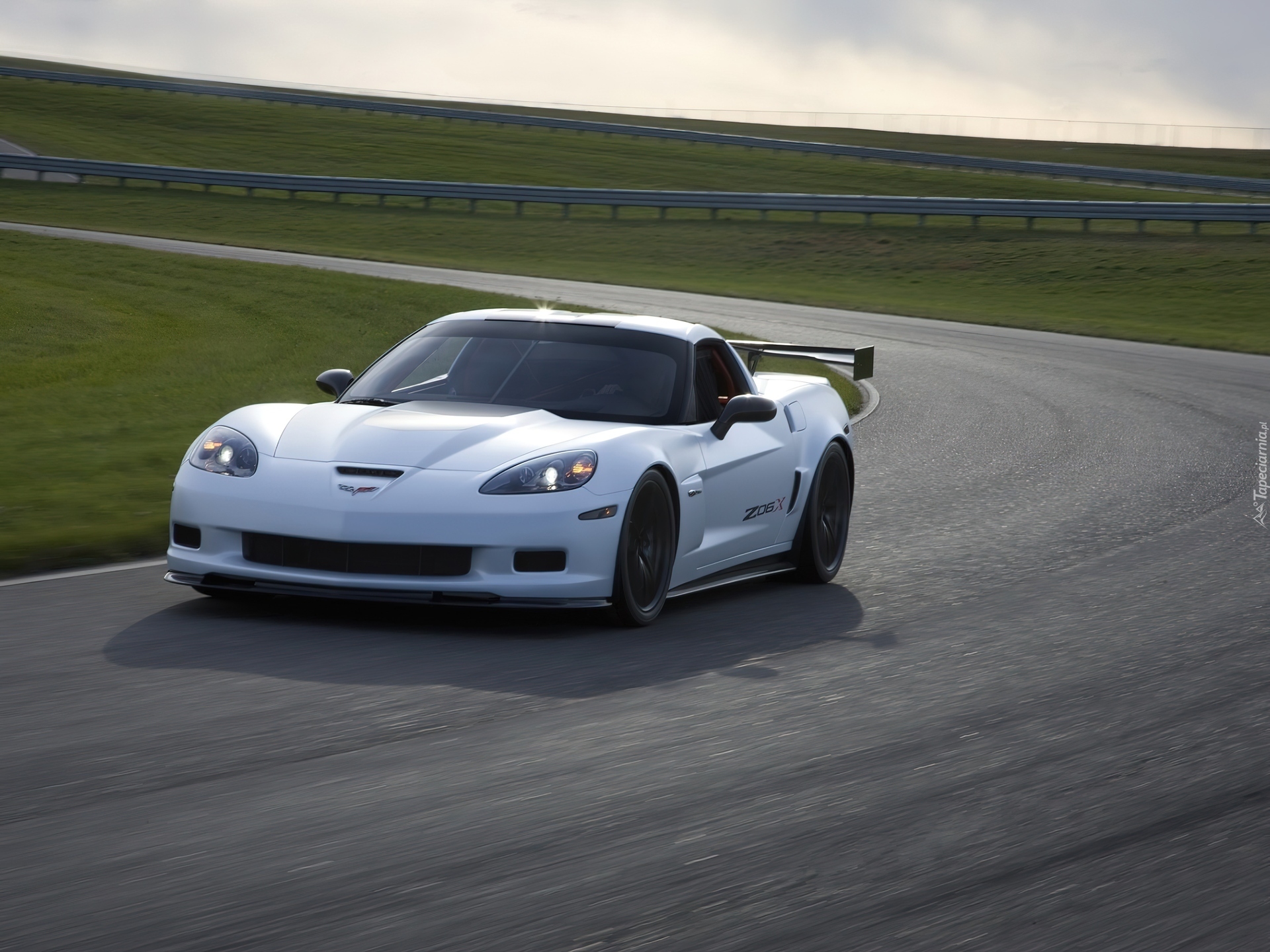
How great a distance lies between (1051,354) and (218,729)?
20.3m

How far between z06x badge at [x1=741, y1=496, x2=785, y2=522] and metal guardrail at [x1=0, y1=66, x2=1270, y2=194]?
5057cm

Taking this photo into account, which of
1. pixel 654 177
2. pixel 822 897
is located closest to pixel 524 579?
pixel 822 897

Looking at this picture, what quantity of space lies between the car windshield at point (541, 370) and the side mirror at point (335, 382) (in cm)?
9

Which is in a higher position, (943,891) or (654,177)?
(654,177)

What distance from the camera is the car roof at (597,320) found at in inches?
317

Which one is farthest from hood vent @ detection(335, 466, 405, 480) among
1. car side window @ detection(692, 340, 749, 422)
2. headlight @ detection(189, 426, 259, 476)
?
car side window @ detection(692, 340, 749, 422)

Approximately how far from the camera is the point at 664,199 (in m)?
46.1

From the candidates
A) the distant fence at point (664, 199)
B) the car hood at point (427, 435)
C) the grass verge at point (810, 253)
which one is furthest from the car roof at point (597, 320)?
the distant fence at point (664, 199)

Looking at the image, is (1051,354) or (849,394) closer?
(849,394)

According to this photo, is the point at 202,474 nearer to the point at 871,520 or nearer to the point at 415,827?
the point at 415,827

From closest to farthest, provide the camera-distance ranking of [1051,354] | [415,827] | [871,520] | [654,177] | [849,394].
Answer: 1. [415,827]
2. [871,520]
3. [849,394]
4. [1051,354]
5. [654,177]

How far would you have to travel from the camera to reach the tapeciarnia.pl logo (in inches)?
420

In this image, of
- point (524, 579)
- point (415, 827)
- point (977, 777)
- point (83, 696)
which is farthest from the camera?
point (524, 579)

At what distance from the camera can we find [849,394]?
18609 mm
